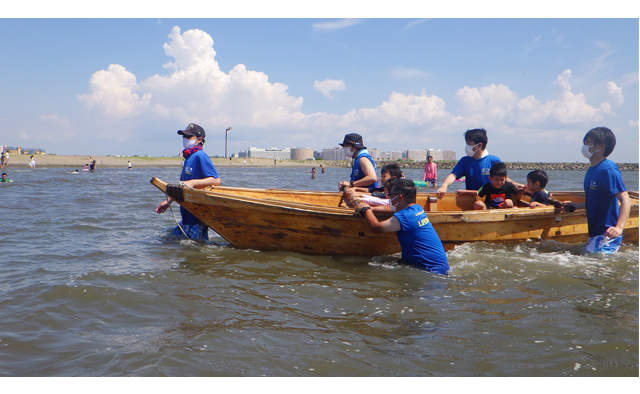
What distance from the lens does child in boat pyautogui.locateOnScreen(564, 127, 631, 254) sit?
15.1 feet

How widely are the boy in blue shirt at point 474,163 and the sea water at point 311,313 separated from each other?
1.23 meters

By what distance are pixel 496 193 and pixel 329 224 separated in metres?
2.86

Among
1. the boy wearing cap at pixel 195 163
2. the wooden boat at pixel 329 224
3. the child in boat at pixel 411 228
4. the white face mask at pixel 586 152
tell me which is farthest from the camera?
the boy wearing cap at pixel 195 163

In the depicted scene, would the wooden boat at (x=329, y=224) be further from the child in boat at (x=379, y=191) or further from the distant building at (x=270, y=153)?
the distant building at (x=270, y=153)

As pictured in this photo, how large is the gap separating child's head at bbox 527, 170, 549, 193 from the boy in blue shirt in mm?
321

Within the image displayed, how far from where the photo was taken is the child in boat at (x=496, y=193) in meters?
6.32

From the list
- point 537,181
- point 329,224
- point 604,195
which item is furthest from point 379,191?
point 604,195

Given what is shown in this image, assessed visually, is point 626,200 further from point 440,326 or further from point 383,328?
point 383,328

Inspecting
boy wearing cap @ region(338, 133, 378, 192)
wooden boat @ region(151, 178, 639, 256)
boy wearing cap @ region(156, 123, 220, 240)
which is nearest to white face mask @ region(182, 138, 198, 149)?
boy wearing cap @ region(156, 123, 220, 240)

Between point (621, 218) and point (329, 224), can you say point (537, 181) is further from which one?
point (329, 224)

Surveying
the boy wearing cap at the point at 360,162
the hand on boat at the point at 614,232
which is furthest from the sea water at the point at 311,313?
the boy wearing cap at the point at 360,162

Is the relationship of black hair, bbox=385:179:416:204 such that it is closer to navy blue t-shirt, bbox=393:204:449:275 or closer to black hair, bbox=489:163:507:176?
navy blue t-shirt, bbox=393:204:449:275

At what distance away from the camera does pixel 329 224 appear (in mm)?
5676

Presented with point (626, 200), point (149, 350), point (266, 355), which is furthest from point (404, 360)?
point (626, 200)
